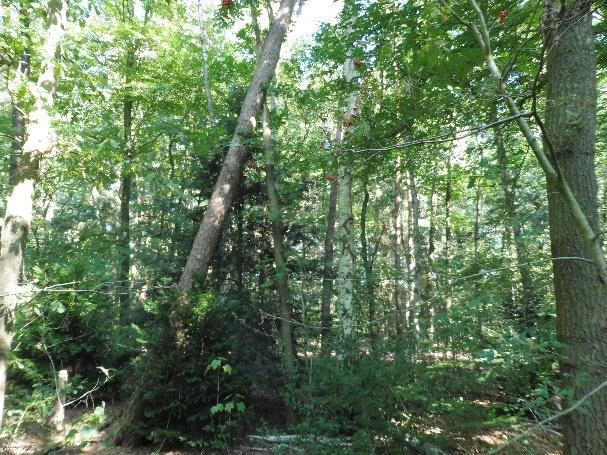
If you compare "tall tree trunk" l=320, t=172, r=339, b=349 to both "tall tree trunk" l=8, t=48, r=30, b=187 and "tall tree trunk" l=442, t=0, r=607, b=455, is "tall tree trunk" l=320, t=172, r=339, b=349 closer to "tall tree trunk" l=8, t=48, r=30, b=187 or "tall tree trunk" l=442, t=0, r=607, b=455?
"tall tree trunk" l=442, t=0, r=607, b=455

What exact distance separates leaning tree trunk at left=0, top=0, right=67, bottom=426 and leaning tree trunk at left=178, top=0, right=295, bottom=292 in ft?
10.2

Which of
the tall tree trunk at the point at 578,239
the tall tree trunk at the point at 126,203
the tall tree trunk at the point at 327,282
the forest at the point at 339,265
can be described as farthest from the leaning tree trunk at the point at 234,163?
the tall tree trunk at the point at 578,239

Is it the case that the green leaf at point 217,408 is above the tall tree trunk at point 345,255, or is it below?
below

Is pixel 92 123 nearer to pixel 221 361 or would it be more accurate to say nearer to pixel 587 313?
pixel 221 361

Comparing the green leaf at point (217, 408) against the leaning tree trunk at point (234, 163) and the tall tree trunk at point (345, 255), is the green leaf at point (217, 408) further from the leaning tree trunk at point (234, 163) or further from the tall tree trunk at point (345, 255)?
the tall tree trunk at point (345, 255)

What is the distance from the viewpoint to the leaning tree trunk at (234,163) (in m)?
6.71

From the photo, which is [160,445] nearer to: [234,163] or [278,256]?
[278,256]

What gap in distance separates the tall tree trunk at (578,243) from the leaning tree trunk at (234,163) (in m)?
4.83

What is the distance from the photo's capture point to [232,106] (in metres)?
9.23

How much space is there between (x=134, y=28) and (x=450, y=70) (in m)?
10.7

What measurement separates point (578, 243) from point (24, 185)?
5.04 m

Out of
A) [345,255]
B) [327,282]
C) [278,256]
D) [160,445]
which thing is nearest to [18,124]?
[278,256]

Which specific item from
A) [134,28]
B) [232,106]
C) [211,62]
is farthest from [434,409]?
[134,28]

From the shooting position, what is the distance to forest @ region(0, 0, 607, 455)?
112 inches
